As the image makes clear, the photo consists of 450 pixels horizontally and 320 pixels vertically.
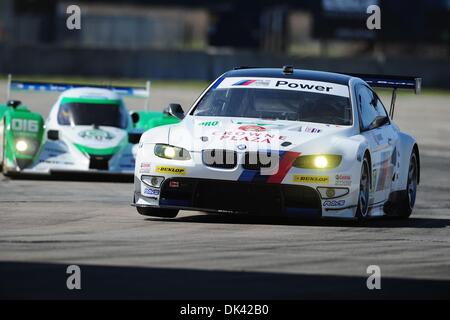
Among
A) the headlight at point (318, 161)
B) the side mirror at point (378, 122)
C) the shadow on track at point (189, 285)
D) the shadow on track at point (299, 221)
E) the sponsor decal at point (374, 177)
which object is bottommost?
the shadow on track at point (299, 221)

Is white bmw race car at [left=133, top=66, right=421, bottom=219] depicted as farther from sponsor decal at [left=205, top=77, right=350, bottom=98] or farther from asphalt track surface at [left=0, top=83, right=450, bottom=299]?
asphalt track surface at [left=0, top=83, right=450, bottom=299]

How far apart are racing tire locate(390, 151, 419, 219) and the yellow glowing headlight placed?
5.16 m

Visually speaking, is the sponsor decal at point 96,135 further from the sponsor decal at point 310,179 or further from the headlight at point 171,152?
the sponsor decal at point 310,179

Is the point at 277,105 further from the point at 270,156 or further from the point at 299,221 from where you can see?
the point at 270,156

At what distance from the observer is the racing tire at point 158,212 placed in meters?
11.5

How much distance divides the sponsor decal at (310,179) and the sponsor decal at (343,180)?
0.28 feet

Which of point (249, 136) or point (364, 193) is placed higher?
point (249, 136)

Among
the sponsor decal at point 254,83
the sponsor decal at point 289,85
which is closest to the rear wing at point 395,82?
the sponsor decal at point 289,85

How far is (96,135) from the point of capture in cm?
1641

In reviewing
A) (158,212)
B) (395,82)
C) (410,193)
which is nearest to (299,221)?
(158,212)

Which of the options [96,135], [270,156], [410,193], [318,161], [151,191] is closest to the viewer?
[270,156]

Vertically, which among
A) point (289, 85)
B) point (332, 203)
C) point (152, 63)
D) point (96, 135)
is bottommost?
point (152, 63)

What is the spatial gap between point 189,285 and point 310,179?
3.44 m
